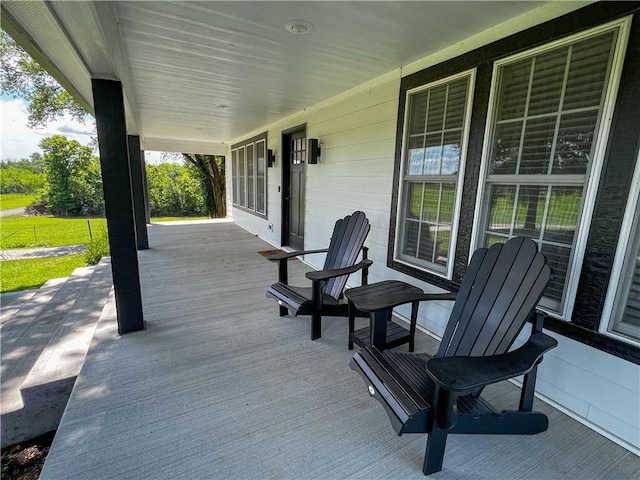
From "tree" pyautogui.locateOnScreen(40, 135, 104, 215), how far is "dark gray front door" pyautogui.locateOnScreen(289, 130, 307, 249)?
4857 mm

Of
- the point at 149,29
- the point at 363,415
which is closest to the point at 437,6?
the point at 149,29

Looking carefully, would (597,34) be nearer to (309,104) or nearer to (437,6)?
(437,6)

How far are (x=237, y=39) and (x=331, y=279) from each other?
2.27m

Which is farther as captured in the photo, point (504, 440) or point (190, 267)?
point (190, 267)

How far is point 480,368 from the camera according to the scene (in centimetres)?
126

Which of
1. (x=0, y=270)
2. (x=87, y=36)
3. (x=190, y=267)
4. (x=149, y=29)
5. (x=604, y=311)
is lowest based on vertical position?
(x=0, y=270)

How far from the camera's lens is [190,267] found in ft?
15.9

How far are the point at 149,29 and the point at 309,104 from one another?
8.67ft

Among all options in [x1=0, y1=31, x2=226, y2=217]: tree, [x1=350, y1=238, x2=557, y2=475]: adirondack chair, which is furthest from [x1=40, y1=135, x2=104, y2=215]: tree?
[x1=350, y1=238, x2=557, y2=475]: adirondack chair

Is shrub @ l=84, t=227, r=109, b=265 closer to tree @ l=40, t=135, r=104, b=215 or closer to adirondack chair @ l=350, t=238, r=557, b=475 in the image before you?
tree @ l=40, t=135, r=104, b=215

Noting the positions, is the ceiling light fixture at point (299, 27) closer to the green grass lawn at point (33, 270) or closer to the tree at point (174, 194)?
the green grass lawn at point (33, 270)

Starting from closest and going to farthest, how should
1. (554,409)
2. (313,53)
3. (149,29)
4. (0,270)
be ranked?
(554,409) → (149,29) → (313,53) → (0,270)

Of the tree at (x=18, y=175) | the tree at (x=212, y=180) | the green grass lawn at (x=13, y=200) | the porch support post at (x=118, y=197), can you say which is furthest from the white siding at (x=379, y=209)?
the tree at (x=212, y=180)

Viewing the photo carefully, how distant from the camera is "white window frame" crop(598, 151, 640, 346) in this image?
1538 mm
